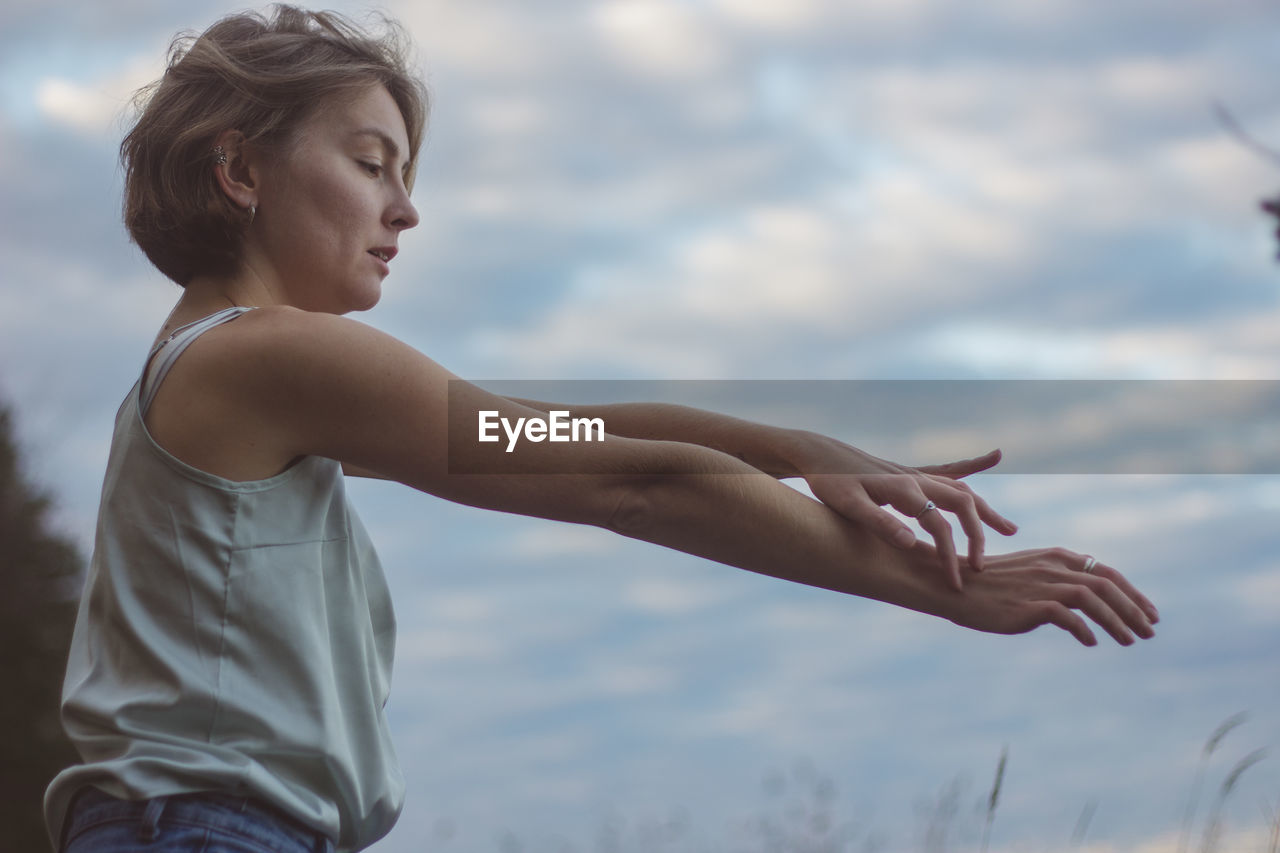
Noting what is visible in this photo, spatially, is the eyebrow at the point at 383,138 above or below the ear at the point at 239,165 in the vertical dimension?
above

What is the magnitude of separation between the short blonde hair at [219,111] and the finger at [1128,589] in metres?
1.65

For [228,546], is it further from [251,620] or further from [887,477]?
[887,477]

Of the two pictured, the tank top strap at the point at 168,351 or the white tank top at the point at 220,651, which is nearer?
the white tank top at the point at 220,651

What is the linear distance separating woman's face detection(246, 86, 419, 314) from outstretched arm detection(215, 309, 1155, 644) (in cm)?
42

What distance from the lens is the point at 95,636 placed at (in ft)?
6.26

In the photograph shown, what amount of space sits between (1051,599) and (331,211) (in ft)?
5.13

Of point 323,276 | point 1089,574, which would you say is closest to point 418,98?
point 323,276

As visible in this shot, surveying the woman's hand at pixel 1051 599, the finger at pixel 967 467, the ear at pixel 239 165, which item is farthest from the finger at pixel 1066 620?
the ear at pixel 239 165

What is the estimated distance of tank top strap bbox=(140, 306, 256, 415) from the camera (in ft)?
6.31

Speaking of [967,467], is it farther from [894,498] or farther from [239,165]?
[239,165]

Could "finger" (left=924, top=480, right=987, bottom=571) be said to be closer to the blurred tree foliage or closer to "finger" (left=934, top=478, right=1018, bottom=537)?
"finger" (left=934, top=478, right=1018, bottom=537)

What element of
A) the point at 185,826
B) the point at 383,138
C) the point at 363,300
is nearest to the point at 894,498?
the point at 363,300

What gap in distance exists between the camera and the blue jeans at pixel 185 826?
170 cm

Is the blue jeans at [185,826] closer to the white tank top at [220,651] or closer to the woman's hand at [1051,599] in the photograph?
the white tank top at [220,651]
